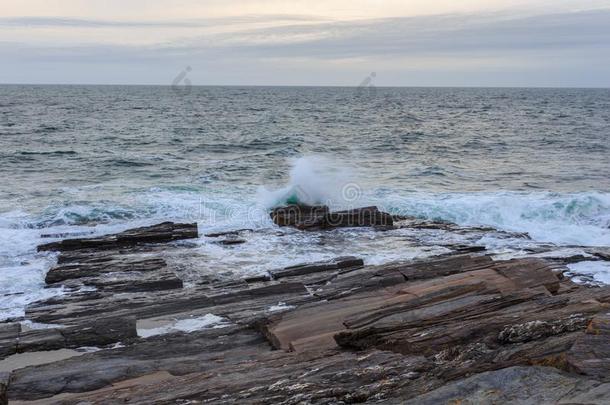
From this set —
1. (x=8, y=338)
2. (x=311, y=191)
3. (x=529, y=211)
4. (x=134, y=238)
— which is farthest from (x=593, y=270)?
(x=8, y=338)

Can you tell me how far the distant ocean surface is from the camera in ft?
56.3

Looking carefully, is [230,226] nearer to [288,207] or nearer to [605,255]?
[288,207]

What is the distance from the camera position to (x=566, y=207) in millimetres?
23109

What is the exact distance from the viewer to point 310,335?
352 inches

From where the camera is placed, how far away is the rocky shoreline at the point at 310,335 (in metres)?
5.68

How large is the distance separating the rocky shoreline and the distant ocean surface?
1.63 meters

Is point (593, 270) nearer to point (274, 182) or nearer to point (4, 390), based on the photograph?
point (4, 390)

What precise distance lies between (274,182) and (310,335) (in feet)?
69.5

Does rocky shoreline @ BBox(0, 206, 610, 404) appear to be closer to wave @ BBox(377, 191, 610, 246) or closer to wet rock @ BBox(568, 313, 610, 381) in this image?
wet rock @ BBox(568, 313, 610, 381)

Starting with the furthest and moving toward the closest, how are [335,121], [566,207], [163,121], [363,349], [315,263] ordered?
[335,121], [163,121], [566,207], [315,263], [363,349]

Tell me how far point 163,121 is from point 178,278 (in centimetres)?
5416

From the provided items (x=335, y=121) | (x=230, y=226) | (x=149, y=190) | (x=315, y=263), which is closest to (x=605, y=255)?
(x=315, y=263)

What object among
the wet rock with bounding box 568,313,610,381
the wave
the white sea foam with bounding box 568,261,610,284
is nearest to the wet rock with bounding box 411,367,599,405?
the wet rock with bounding box 568,313,610,381

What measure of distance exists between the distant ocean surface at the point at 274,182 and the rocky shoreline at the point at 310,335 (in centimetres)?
163
